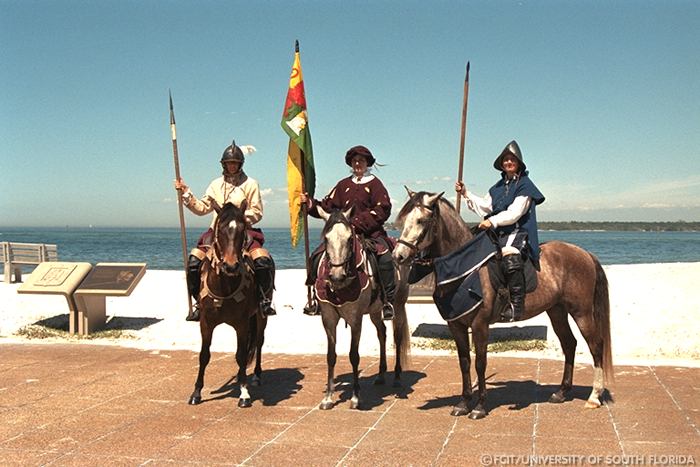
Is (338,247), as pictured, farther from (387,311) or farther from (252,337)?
(252,337)

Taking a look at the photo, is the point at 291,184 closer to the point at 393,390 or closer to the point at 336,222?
the point at 336,222

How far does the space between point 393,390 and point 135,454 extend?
10.5ft

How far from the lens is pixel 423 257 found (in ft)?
20.9

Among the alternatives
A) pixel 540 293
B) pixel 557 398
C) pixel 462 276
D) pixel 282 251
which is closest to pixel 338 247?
pixel 462 276

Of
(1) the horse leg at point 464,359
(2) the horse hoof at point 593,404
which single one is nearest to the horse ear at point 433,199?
(1) the horse leg at point 464,359

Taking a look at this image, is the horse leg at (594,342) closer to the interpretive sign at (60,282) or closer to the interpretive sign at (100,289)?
the interpretive sign at (100,289)

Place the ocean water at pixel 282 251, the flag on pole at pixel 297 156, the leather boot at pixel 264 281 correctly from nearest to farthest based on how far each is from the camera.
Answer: the leather boot at pixel 264 281 → the flag on pole at pixel 297 156 → the ocean water at pixel 282 251

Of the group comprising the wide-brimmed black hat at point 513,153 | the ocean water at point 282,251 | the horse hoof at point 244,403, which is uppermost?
the wide-brimmed black hat at point 513,153

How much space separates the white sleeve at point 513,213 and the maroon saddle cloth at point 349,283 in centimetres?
139

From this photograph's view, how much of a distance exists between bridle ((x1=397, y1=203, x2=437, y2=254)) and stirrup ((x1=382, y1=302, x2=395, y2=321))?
1339 millimetres

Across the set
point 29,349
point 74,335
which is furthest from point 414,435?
point 74,335

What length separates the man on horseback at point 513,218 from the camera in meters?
6.33

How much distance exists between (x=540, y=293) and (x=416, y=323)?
5737 mm

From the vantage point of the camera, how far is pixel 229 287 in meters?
6.81
